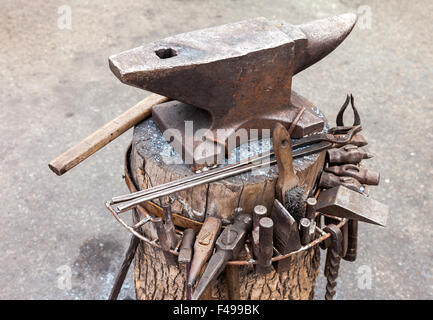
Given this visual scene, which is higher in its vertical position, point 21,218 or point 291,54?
point 291,54

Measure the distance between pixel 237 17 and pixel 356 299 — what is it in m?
3.64

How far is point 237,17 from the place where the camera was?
5.36 meters

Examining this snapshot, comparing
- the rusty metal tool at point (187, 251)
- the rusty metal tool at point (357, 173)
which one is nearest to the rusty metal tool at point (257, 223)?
the rusty metal tool at point (187, 251)

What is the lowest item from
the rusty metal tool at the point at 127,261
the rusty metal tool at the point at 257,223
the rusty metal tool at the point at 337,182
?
the rusty metal tool at the point at 127,261

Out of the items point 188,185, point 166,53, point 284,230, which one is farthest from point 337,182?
point 166,53

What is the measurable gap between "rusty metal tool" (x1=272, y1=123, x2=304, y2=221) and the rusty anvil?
24 cm

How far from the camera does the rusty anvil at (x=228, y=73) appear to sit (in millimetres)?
1601

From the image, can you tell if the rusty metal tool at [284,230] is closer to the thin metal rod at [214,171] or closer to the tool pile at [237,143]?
the tool pile at [237,143]

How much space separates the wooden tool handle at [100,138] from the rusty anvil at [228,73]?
111 millimetres

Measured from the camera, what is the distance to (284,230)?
163 cm

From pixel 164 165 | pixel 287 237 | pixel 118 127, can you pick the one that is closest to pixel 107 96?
pixel 118 127

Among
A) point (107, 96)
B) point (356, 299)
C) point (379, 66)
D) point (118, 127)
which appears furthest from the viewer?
point (379, 66)

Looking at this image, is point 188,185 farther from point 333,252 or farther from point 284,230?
point 333,252
